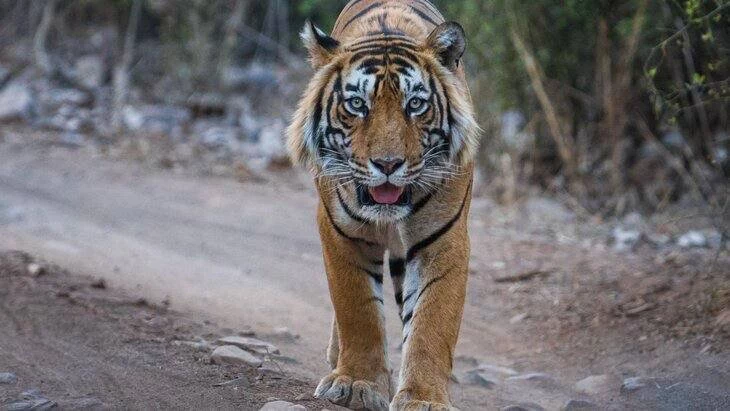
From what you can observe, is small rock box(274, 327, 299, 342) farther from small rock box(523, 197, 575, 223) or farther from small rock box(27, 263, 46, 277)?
small rock box(523, 197, 575, 223)

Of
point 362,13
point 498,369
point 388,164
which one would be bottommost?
point 498,369

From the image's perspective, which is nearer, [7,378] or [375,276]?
[7,378]

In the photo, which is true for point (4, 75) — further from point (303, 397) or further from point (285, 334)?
point (303, 397)

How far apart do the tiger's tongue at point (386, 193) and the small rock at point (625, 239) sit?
4083 millimetres

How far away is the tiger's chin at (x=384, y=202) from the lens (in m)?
3.97

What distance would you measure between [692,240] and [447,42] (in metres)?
4.15

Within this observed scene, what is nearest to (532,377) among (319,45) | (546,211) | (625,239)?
(319,45)

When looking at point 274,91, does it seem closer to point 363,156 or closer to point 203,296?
point 203,296

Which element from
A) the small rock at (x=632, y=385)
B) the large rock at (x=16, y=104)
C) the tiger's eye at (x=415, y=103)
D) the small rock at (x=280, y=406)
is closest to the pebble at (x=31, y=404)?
the small rock at (x=280, y=406)

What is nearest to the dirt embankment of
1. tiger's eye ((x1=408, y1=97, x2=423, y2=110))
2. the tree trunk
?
tiger's eye ((x1=408, y1=97, x2=423, y2=110))

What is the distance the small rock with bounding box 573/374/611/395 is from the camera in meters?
4.93

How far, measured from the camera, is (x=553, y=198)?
909 cm

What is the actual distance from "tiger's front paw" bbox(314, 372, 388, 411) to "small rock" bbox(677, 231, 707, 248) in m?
4.20

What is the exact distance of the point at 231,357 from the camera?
4340 mm
